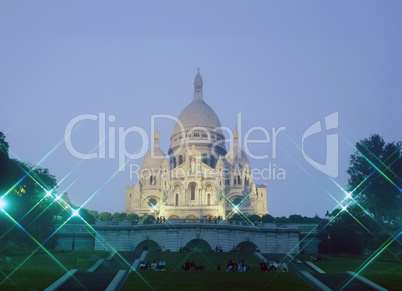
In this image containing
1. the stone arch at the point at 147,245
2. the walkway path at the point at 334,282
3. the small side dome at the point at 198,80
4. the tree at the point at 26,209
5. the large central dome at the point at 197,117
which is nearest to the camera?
the walkway path at the point at 334,282

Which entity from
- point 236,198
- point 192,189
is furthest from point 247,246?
point 236,198

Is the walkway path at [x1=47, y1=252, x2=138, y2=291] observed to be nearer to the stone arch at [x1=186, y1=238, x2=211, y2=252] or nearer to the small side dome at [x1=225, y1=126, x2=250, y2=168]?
the stone arch at [x1=186, y1=238, x2=211, y2=252]

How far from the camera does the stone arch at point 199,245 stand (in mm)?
50500

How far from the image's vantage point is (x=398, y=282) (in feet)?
84.7

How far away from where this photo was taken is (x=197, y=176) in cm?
9219

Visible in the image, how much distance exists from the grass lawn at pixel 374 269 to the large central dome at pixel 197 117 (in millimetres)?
69229

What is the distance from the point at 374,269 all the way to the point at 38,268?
69.7ft

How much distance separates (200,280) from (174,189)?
218ft

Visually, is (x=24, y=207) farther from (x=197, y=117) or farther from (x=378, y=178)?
(x=197, y=117)

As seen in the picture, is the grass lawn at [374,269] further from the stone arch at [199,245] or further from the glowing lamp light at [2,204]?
the glowing lamp light at [2,204]

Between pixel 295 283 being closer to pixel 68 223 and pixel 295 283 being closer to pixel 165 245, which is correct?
pixel 165 245

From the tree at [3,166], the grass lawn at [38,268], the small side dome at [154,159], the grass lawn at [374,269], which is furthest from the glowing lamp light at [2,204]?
the small side dome at [154,159]

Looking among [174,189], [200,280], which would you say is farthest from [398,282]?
[174,189]

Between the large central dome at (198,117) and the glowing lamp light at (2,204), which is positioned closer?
the glowing lamp light at (2,204)
